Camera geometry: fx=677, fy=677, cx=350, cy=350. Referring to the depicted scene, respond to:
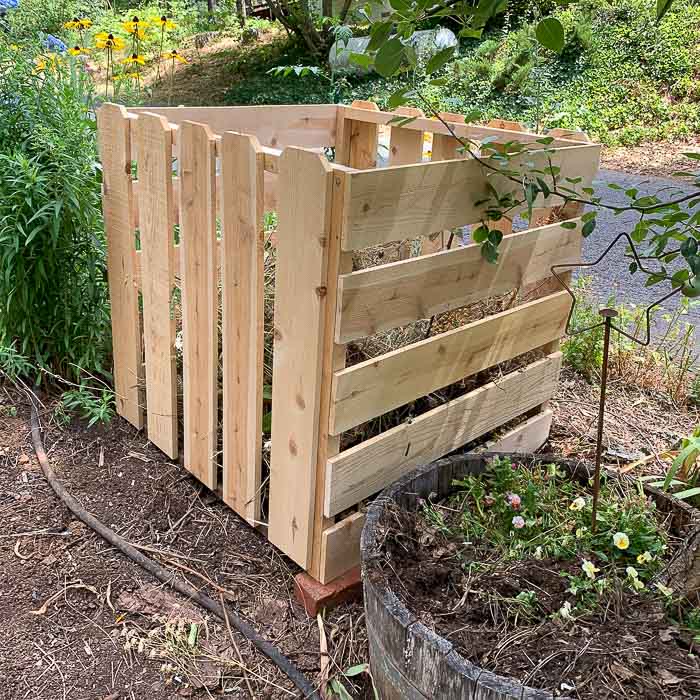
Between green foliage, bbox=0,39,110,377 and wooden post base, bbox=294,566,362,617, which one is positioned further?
green foliage, bbox=0,39,110,377

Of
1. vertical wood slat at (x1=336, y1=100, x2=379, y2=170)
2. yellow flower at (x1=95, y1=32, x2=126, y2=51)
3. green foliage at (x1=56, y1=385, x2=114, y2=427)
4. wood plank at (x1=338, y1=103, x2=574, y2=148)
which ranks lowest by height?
green foliage at (x1=56, y1=385, x2=114, y2=427)

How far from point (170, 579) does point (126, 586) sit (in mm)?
133

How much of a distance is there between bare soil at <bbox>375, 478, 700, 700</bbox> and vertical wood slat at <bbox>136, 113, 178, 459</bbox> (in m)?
1.07

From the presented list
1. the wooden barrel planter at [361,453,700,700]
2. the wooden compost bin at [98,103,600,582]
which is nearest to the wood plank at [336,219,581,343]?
the wooden compost bin at [98,103,600,582]

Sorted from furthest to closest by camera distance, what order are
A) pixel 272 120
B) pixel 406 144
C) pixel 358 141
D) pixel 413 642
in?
pixel 358 141 < pixel 406 144 < pixel 272 120 < pixel 413 642

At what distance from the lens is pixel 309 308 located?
171 centimetres

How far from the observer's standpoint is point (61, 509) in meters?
2.36

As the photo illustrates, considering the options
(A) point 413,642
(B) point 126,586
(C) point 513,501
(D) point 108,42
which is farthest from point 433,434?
(D) point 108,42

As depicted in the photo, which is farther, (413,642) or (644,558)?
(644,558)

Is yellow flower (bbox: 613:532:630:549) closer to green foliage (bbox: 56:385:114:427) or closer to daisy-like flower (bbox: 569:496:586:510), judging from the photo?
daisy-like flower (bbox: 569:496:586:510)

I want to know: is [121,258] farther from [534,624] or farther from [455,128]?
[534,624]

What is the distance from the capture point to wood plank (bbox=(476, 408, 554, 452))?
2.44 m

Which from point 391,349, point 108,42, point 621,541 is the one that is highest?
point 108,42

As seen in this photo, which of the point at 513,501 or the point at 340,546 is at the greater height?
the point at 513,501
